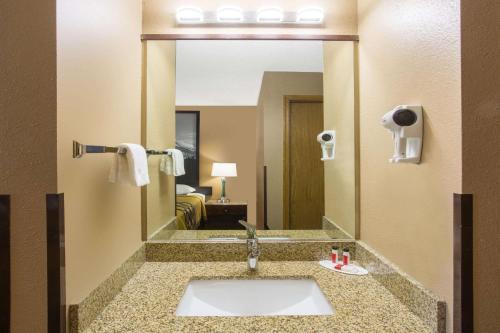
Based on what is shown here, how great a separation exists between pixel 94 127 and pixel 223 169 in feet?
2.49

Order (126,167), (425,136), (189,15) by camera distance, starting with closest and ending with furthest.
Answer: (425,136), (126,167), (189,15)

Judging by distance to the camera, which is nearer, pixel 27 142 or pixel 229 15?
pixel 27 142

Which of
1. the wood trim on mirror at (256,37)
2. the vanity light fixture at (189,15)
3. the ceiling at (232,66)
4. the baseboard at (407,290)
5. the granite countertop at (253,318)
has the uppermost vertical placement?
the vanity light fixture at (189,15)

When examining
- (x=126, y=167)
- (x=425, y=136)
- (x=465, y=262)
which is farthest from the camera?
(x=126, y=167)

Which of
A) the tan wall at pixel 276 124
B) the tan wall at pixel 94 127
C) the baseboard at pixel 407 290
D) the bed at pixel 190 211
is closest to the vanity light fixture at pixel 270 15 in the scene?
the tan wall at pixel 276 124

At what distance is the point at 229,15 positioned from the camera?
1.43 metres

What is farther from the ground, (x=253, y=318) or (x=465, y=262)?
(x=465, y=262)

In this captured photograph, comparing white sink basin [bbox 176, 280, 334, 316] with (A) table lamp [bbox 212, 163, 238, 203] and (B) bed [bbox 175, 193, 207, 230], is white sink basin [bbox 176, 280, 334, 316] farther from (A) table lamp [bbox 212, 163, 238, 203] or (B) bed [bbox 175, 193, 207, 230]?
(A) table lamp [bbox 212, 163, 238, 203]

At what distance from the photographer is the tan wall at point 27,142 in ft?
2.41

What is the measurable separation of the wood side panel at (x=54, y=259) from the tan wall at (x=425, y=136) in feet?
3.48

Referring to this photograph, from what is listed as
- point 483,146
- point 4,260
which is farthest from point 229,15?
point 4,260

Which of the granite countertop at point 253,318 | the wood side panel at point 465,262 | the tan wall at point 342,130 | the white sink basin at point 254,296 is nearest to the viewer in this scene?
the wood side panel at point 465,262

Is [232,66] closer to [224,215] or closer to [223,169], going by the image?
[223,169]

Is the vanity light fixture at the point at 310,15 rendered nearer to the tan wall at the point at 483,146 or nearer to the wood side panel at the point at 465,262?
the tan wall at the point at 483,146
